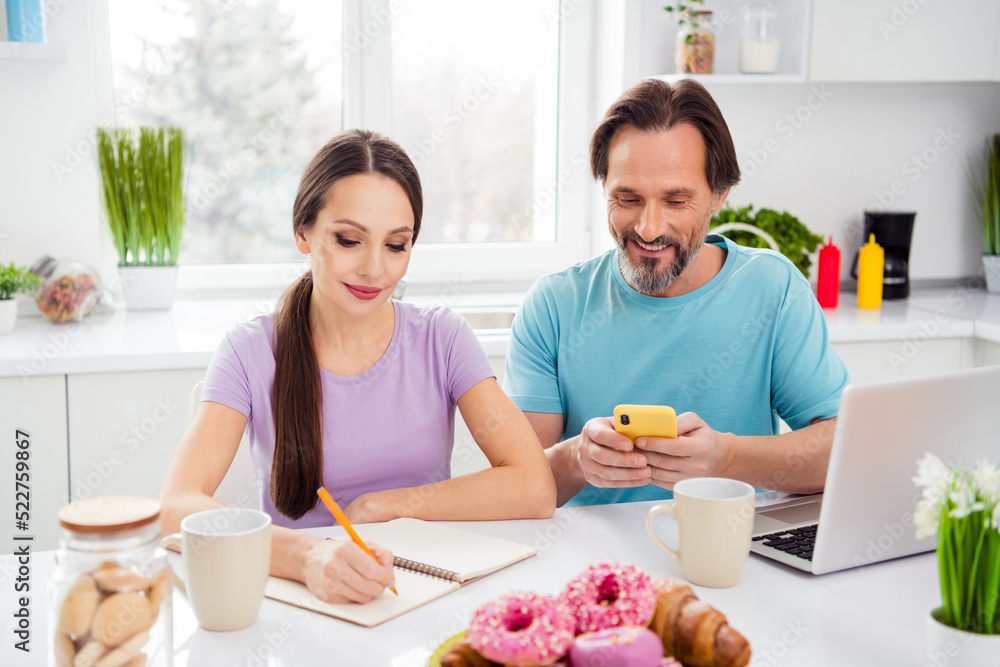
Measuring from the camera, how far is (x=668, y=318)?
1581 millimetres

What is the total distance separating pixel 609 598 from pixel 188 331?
5.63ft

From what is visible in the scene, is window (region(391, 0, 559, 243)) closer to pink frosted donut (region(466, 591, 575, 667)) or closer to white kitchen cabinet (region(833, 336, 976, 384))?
white kitchen cabinet (region(833, 336, 976, 384))

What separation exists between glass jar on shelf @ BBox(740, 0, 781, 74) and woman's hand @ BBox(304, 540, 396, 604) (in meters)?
2.18

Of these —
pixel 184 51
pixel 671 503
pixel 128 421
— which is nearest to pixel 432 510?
pixel 671 503

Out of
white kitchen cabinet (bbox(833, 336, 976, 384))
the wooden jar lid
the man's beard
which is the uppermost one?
the man's beard

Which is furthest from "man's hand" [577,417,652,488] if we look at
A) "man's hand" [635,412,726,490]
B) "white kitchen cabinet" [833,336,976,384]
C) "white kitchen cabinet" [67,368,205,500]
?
"white kitchen cabinet" [833,336,976,384]

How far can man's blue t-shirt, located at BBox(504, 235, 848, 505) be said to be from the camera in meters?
1.56

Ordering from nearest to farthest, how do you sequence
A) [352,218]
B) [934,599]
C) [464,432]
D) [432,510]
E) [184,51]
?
1. [934,599]
2. [432,510]
3. [352,218]
4. [464,432]
5. [184,51]

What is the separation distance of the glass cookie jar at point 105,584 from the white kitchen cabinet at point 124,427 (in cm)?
135

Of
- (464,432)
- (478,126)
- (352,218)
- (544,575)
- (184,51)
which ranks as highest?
(184,51)

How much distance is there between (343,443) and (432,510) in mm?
280

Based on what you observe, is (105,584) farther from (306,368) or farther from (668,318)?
(668,318)

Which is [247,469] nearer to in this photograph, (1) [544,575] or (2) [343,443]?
(2) [343,443]

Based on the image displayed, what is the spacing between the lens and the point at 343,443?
1.42 m
